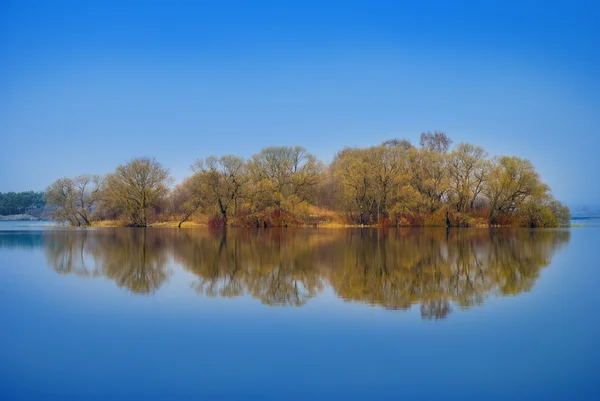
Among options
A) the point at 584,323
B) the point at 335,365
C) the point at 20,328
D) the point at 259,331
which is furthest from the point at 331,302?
the point at 20,328

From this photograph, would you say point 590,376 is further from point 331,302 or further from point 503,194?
point 503,194

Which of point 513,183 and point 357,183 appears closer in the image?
point 513,183

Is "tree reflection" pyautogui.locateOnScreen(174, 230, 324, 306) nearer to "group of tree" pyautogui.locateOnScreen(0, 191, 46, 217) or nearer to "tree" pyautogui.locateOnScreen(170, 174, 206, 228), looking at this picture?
"tree" pyautogui.locateOnScreen(170, 174, 206, 228)

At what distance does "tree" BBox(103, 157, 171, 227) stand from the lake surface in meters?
42.2

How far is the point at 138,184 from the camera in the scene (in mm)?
55969

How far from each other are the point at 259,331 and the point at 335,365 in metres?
1.91

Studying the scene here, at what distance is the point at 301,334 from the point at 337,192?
157 ft

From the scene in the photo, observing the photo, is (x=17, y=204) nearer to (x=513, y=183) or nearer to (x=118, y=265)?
(x=513, y=183)

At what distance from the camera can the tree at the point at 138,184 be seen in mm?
55594

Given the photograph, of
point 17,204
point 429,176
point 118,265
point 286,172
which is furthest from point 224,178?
point 17,204

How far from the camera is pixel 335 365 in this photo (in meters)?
6.07

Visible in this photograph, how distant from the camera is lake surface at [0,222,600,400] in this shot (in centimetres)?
551

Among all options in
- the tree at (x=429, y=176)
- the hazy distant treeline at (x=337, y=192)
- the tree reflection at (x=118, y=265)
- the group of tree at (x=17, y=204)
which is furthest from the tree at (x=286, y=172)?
the group of tree at (x=17, y=204)

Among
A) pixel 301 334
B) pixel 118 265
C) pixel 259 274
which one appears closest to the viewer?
pixel 301 334
